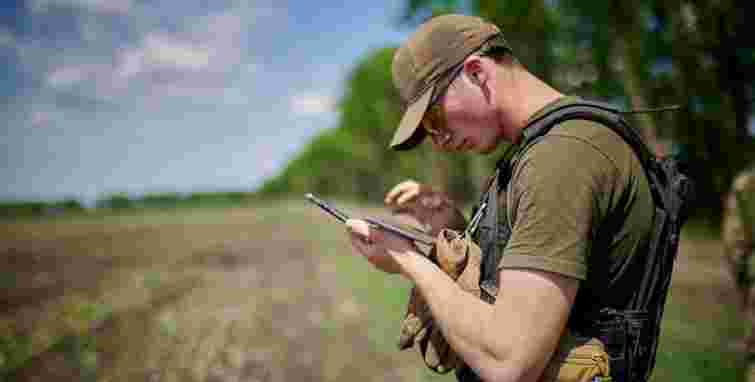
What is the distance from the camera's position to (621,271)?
5.67 ft

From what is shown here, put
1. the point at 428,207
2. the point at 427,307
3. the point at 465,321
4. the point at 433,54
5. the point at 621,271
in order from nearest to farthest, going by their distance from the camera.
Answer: the point at 465,321 < the point at 621,271 < the point at 433,54 < the point at 427,307 < the point at 428,207

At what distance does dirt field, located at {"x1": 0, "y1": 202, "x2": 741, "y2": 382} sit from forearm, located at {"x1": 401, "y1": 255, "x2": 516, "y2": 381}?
2367 millimetres

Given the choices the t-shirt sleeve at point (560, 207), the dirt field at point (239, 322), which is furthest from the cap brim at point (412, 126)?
the dirt field at point (239, 322)

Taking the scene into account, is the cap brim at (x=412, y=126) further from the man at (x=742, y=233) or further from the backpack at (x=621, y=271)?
A: the man at (x=742, y=233)

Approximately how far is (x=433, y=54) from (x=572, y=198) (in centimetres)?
77

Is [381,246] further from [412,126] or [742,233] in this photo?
[742,233]

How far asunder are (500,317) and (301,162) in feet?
498

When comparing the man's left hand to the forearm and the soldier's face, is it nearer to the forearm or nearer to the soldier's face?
the forearm

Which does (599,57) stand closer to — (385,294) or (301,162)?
(385,294)

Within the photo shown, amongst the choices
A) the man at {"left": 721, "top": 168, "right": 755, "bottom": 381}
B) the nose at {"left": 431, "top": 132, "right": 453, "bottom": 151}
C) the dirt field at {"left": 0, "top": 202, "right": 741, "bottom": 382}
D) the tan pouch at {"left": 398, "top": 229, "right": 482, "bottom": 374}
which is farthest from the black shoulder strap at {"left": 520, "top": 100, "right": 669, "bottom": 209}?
the man at {"left": 721, "top": 168, "right": 755, "bottom": 381}

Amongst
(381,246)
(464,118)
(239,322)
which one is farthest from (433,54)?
(239,322)

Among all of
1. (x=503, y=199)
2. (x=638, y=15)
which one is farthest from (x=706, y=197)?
(x=503, y=199)

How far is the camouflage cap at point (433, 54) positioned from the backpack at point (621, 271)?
1.21 feet

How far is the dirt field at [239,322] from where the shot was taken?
24.5 feet
